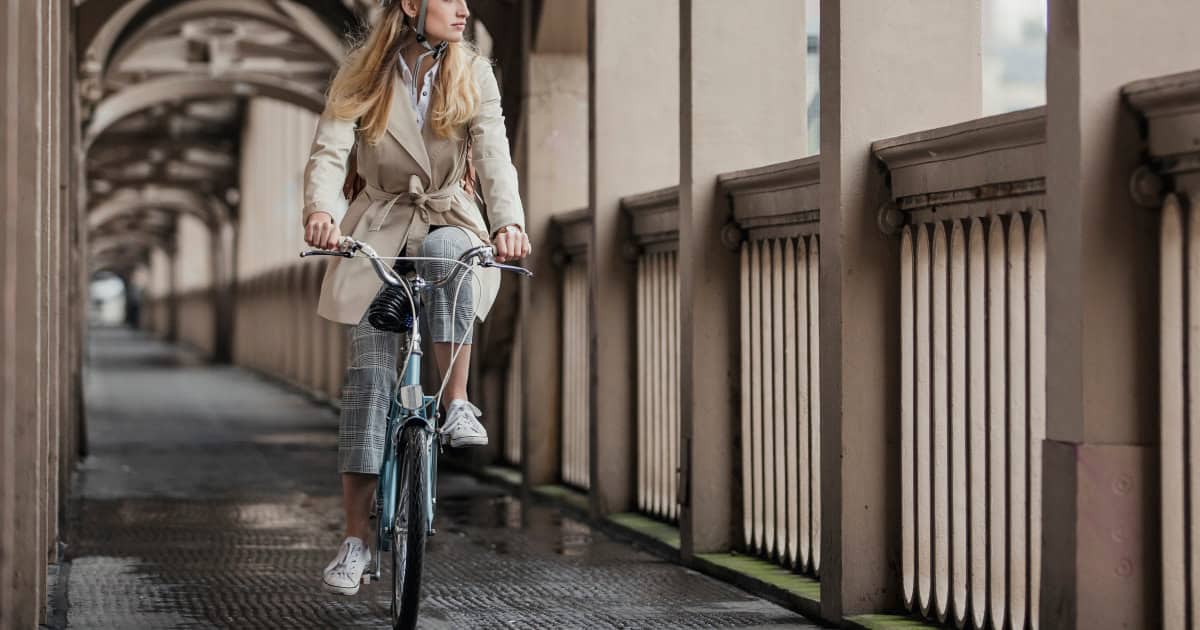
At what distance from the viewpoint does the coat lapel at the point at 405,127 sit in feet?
15.1

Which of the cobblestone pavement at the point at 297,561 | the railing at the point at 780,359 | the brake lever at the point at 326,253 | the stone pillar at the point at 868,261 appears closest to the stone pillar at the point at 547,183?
the cobblestone pavement at the point at 297,561

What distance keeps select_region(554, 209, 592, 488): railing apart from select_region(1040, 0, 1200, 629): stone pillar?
4.55 metres

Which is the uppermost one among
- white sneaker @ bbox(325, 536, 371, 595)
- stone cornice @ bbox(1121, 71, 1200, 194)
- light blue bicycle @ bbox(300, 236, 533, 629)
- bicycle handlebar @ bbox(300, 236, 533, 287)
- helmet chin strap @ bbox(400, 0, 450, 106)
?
helmet chin strap @ bbox(400, 0, 450, 106)

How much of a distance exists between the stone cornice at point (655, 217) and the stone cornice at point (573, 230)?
1.89ft

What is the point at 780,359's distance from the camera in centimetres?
578

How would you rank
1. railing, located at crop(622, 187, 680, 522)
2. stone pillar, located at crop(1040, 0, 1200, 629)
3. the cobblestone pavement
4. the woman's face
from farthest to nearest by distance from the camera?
railing, located at crop(622, 187, 680, 522) → the cobblestone pavement → the woman's face → stone pillar, located at crop(1040, 0, 1200, 629)

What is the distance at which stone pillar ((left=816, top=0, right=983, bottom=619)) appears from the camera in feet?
15.8

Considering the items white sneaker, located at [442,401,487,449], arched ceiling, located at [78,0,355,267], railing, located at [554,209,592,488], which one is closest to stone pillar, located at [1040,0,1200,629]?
white sneaker, located at [442,401,487,449]

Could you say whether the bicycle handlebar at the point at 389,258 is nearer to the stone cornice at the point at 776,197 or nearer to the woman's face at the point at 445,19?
the woman's face at the point at 445,19

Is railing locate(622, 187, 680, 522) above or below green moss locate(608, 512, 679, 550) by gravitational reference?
above

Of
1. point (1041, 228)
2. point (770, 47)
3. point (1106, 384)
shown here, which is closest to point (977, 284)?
point (1041, 228)

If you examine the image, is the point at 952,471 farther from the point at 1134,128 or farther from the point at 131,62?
the point at 131,62

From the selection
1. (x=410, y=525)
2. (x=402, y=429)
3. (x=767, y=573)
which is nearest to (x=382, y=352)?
(x=402, y=429)

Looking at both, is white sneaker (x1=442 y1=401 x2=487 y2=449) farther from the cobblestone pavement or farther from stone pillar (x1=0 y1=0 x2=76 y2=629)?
stone pillar (x1=0 y1=0 x2=76 y2=629)
